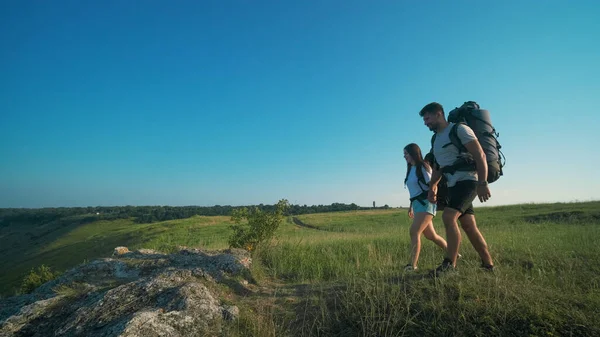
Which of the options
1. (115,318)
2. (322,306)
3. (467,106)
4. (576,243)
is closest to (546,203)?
(576,243)

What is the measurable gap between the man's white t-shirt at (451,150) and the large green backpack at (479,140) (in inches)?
2.2

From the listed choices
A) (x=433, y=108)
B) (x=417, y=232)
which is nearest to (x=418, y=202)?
(x=417, y=232)

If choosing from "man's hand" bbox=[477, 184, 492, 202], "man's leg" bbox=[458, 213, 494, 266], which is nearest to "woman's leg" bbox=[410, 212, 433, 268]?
"man's leg" bbox=[458, 213, 494, 266]

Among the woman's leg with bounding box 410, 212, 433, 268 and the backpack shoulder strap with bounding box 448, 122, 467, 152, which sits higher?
the backpack shoulder strap with bounding box 448, 122, 467, 152

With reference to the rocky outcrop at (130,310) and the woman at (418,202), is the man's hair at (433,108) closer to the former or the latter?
the woman at (418,202)

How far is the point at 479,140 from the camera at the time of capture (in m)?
4.43

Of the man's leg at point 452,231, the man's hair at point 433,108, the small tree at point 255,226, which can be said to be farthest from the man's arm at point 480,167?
the small tree at point 255,226

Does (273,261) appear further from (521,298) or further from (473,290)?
(521,298)

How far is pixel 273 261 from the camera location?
23.3 feet

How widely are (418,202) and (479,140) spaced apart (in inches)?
61.7

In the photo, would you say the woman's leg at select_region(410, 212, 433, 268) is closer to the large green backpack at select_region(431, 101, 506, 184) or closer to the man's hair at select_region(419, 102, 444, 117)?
the large green backpack at select_region(431, 101, 506, 184)

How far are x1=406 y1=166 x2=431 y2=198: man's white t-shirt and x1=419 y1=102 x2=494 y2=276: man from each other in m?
1.05

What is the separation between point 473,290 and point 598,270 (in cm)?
342

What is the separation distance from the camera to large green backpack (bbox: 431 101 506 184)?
14.0 feet
